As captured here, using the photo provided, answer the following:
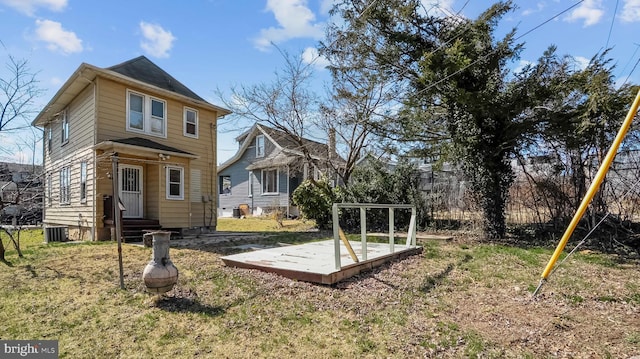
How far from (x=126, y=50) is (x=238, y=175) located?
1131 cm

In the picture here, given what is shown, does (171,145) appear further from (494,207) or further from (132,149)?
(494,207)

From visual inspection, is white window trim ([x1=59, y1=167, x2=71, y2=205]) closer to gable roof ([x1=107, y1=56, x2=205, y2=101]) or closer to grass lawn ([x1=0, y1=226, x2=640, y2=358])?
gable roof ([x1=107, y1=56, x2=205, y2=101])

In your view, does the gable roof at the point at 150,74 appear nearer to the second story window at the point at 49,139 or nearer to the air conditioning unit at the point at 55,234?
the air conditioning unit at the point at 55,234

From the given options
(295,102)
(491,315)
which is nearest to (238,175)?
(295,102)

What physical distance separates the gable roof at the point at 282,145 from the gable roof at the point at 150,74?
12.3 feet

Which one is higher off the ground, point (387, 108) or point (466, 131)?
point (387, 108)

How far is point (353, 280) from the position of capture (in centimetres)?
543

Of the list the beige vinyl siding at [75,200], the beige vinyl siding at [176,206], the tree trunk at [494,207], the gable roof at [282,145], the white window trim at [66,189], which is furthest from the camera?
the gable roof at [282,145]

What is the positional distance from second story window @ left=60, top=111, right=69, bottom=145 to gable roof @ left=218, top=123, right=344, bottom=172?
708 cm

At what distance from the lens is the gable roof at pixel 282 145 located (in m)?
14.7

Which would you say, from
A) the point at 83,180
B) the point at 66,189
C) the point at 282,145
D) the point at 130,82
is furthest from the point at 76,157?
the point at 282,145

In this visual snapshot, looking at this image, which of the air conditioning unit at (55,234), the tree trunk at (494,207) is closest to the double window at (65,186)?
the air conditioning unit at (55,234)

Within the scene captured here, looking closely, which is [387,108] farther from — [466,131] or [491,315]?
[491,315]

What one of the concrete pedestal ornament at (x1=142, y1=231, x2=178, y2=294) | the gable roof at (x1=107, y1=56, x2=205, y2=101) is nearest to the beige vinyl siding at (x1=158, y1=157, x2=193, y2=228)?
the gable roof at (x1=107, y1=56, x2=205, y2=101)
